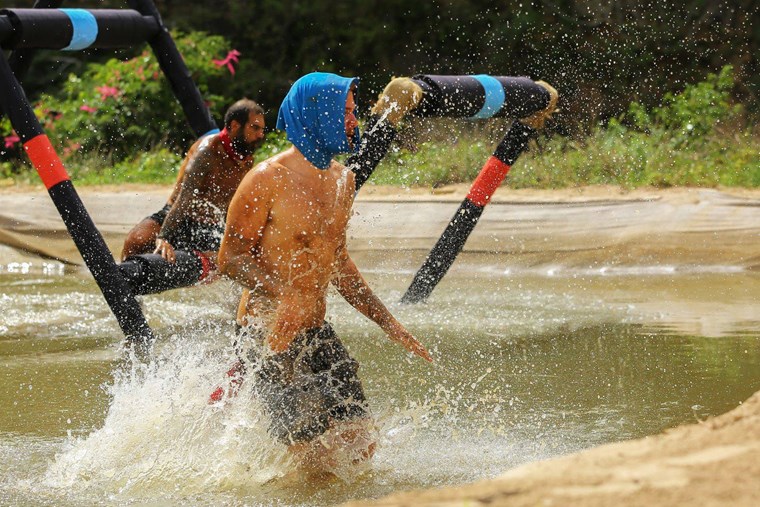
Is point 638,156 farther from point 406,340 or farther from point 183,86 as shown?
point 406,340

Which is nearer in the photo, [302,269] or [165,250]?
[302,269]

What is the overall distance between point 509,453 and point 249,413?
101 cm

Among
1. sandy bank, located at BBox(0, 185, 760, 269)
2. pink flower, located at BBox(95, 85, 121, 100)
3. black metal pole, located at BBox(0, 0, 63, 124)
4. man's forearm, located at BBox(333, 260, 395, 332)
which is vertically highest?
black metal pole, located at BBox(0, 0, 63, 124)

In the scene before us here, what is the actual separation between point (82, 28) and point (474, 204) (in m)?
2.44

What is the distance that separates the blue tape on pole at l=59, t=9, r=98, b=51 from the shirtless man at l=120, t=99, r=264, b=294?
863 millimetres

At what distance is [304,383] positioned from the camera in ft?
14.0

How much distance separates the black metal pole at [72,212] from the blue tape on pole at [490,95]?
78.5 inches

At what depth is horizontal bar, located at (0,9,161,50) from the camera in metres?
6.25

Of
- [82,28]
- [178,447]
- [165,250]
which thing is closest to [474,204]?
[165,250]

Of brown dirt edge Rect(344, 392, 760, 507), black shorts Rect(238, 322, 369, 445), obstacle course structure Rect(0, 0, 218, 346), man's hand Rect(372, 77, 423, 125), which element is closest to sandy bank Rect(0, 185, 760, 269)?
obstacle course structure Rect(0, 0, 218, 346)

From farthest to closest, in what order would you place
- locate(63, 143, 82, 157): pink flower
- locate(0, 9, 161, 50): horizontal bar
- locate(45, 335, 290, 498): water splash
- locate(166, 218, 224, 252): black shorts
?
locate(63, 143, 82, 157): pink flower
locate(166, 218, 224, 252): black shorts
locate(0, 9, 161, 50): horizontal bar
locate(45, 335, 290, 498): water splash

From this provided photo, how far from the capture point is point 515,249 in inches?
372

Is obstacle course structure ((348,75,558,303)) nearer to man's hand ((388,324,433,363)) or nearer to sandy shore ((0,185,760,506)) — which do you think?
sandy shore ((0,185,760,506))

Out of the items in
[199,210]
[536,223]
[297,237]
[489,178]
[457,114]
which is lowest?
[536,223]
